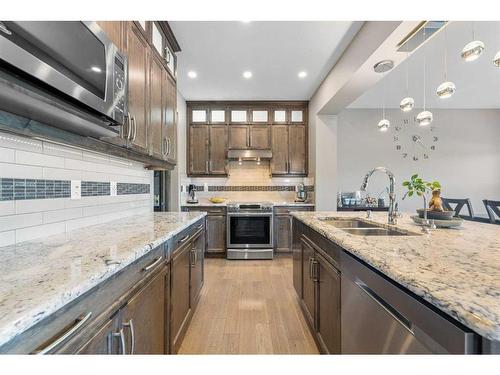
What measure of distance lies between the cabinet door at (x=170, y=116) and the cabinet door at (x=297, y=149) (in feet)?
8.04

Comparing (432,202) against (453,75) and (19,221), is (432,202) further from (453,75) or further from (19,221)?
(453,75)

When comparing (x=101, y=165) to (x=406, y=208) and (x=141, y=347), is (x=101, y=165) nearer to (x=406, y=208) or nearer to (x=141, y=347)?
(x=141, y=347)

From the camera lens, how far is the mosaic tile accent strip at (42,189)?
3.70ft

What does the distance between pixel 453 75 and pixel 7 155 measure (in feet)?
16.6

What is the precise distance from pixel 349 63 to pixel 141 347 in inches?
122

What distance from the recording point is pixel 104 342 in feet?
2.71

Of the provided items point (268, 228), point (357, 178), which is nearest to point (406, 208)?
point (357, 178)

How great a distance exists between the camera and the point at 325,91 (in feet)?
12.0

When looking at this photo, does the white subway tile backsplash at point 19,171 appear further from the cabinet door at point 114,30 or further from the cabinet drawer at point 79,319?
the cabinet door at point 114,30

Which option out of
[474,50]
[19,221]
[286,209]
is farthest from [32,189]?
[286,209]

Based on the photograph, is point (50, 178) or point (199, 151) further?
point (199, 151)

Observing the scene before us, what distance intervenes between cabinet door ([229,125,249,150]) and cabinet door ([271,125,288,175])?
1.61 ft

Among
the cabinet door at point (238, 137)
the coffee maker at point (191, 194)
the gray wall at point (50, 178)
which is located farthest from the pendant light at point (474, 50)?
the coffee maker at point (191, 194)

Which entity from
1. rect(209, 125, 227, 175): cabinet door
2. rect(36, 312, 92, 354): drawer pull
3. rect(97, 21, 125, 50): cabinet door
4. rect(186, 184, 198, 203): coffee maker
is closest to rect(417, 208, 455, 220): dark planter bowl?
rect(36, 312, 92, 354): drawer pull
